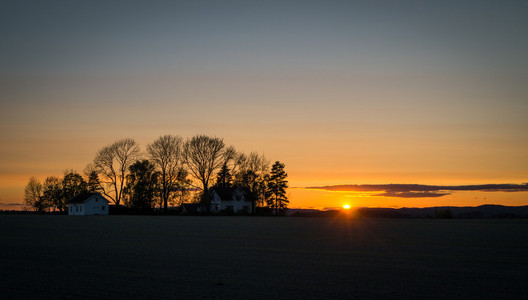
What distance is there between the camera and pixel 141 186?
9544 cm

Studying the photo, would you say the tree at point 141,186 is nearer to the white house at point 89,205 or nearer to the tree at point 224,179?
the white house at point 89,205

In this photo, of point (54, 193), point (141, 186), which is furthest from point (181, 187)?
point (54, 193)

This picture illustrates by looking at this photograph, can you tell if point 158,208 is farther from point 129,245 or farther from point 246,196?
point 129,245

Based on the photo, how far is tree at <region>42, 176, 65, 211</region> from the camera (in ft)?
386

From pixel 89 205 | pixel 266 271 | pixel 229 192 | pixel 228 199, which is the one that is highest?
pixel 229 192

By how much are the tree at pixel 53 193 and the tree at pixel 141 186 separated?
32634 mm

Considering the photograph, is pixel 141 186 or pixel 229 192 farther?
pixel 229 192

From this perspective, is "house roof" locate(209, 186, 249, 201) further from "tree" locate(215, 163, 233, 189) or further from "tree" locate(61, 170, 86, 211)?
"tree" locate(61, 170, 86, 211)

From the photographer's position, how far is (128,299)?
9.63 meters

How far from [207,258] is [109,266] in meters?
3.69

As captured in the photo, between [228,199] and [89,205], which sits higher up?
[228,199]

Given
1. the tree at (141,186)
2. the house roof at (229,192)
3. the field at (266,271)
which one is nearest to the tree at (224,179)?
the house roof at (229,192)

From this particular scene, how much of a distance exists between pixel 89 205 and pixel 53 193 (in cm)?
3037

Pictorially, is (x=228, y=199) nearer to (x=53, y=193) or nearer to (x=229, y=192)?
(x=229, y=192)
